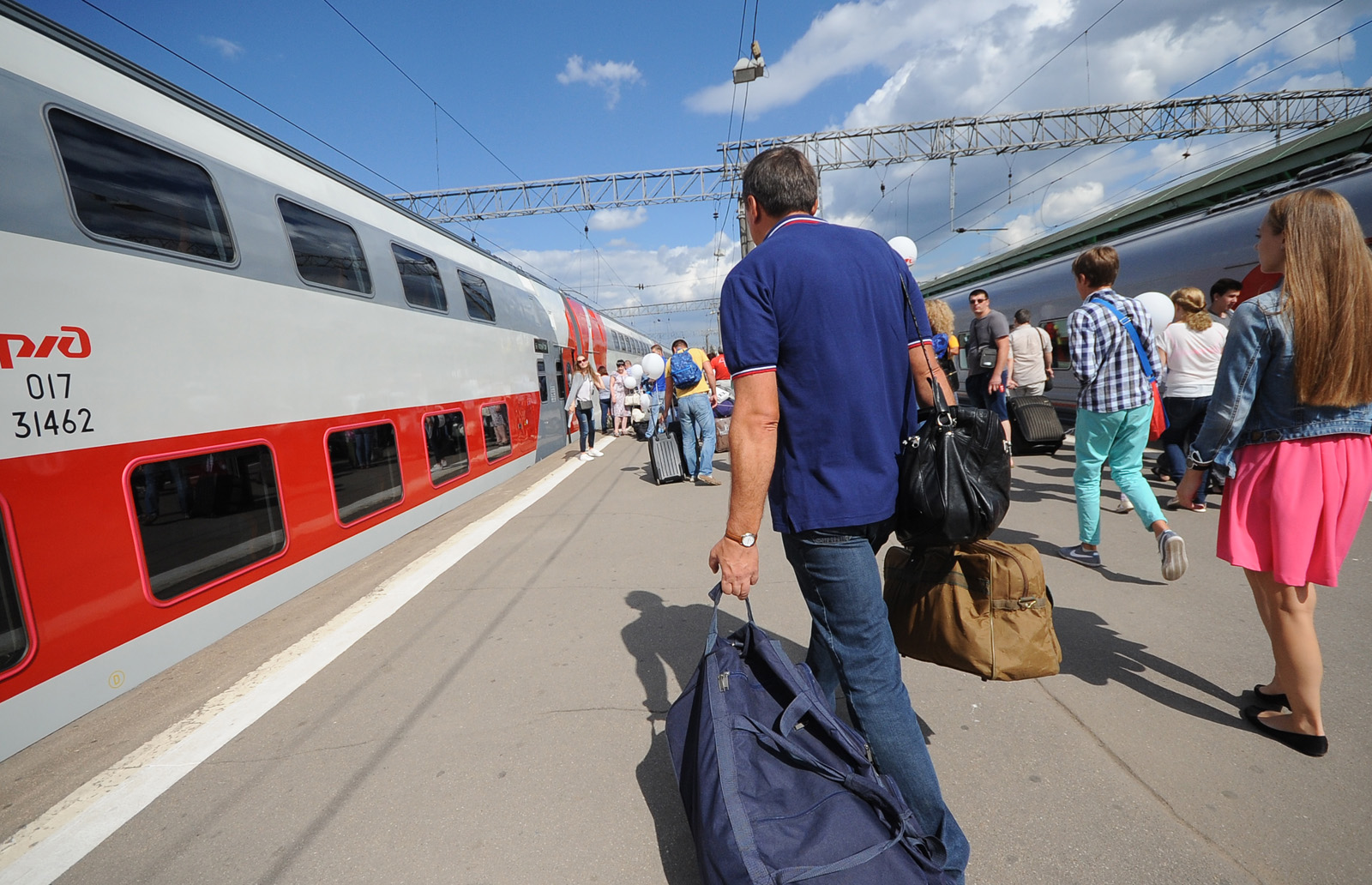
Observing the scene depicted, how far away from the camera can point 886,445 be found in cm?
174

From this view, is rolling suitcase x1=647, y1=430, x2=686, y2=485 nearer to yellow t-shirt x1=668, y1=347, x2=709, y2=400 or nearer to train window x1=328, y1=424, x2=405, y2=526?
yellow t-shirt x1=668, y1=347, x2=709, y2=400

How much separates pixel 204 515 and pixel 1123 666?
4.75 m

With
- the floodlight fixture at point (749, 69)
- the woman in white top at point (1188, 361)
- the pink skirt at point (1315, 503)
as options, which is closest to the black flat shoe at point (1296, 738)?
the pink skirt at point (1315, 503)

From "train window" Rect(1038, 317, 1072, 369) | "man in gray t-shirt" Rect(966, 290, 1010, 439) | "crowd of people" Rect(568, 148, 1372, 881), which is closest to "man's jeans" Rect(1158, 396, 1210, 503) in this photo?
"man in gray t-shirt" Rect(966, 290, 1010, 439)

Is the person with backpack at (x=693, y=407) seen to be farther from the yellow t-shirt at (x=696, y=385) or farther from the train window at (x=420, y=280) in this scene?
the train window at (x=420, y=280)

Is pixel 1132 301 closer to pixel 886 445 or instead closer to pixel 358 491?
pixel 886 445

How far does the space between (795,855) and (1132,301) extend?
3914 mm

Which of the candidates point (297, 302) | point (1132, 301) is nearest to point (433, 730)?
point (297, 302)

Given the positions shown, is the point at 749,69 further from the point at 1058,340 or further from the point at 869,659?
the point at 869,659

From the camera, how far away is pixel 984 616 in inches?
77.0

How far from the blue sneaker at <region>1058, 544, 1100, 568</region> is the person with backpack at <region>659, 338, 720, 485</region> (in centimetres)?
424

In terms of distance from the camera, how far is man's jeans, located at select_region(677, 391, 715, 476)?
7734mm

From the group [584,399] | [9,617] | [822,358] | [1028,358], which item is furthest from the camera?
[584,399]

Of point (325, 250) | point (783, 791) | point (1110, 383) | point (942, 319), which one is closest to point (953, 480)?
point (783, 791)
